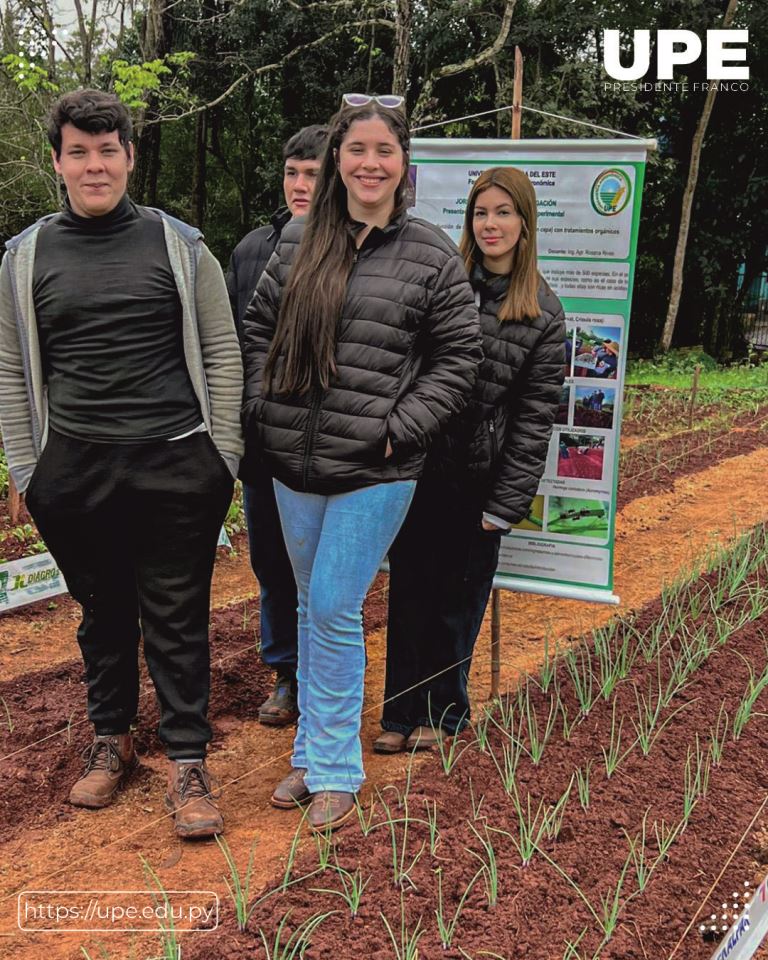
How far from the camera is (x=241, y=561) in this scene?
5.34 meters

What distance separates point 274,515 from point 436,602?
2.02 ft

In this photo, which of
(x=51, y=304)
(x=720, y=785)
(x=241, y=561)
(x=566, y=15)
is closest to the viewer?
(x=51, y=304)

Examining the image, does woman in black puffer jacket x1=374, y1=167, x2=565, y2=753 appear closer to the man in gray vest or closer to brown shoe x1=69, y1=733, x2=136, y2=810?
the man in gray vest

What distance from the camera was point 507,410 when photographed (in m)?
3.01

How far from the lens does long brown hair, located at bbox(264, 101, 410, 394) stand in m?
2.48

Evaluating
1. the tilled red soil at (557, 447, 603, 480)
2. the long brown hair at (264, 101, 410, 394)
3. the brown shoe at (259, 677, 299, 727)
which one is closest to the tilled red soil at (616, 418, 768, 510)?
the tilled red soil at (557, 447, 603, 480)

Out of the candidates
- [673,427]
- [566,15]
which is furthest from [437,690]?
[566,15]

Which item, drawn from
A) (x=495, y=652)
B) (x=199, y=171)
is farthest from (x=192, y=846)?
(x=199, y=171)

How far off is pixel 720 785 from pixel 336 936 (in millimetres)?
1314

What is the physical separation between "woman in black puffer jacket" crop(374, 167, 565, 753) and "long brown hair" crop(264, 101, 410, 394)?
0.49 metres

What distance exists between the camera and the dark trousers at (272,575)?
329 cm

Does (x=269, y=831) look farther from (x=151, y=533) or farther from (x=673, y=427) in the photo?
(x=673, y=427)

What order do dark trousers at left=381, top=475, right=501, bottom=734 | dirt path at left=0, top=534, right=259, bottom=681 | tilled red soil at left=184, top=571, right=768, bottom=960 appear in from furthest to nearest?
dirt path at left=0, top=534, right=259, bottom=681 → dark trousers at left=381, top=475, right=501, bottom=734 → tilled red soil at left=184, top=571, right=768, bottom=960

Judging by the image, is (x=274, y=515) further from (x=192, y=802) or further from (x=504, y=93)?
(x=504, y=93)
